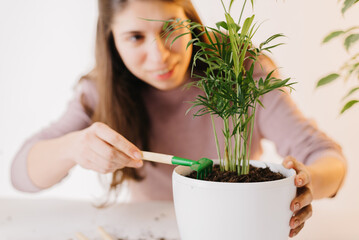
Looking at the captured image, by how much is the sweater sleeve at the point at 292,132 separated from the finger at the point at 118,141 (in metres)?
0.54

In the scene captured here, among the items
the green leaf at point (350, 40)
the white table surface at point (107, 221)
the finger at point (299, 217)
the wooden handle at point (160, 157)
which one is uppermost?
the green leaf at point (350, 40)

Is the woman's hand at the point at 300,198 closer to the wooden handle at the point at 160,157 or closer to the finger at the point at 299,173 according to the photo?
the finger at the point at 299,173

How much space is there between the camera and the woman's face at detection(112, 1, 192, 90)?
113cm

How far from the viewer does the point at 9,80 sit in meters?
2.08

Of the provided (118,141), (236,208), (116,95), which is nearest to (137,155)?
(118,141)

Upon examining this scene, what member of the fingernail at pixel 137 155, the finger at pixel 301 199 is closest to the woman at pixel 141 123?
the fingernail at pixel 137 155

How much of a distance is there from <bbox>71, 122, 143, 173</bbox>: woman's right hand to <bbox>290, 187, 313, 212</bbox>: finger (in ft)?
1.02

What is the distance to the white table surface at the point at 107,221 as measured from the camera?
2.91 ft

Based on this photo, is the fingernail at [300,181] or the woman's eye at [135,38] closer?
the fingernail at [300,181]

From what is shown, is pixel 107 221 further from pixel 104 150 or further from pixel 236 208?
pixel 236 208

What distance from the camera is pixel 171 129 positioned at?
1.41 m

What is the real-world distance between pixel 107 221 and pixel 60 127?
0.50 metres

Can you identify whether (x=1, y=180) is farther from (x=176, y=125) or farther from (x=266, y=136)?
(x=266, y=136)

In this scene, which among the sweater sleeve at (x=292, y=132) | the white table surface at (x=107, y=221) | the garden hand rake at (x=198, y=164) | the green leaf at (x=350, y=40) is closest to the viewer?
the green leaf at (x=350, y=40)
